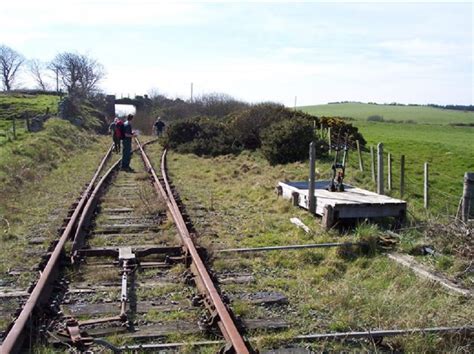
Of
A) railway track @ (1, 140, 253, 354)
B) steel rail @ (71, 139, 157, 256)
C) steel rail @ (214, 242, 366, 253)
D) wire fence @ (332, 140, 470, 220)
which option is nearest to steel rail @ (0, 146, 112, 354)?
railway track @ (1, 140, 253, 354)

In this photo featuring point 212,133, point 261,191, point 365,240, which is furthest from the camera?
point 212,133

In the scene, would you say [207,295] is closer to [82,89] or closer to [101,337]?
[101,337]

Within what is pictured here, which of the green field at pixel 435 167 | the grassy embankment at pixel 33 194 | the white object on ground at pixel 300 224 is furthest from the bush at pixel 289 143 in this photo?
the white object on ground at pixel 300 224

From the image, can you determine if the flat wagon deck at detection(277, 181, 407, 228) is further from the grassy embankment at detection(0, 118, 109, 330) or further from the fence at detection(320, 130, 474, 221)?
the grassy embankment at detection(0, 118, 109, 330)

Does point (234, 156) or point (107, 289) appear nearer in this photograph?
point (107, 289)

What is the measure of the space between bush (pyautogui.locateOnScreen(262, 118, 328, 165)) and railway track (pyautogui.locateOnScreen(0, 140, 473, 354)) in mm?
9741

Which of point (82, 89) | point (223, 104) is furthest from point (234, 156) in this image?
point (82, 89)

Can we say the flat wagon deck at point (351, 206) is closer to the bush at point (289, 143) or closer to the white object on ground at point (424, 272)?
the white object on ground at point (424, 272)

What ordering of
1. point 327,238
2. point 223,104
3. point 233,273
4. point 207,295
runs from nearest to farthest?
point 207,295 → point 233,273 → point 327,238 → point 223,104

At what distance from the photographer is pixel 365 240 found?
7.31 meters

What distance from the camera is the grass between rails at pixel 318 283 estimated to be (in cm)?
483

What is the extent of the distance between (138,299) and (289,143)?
12973 mm

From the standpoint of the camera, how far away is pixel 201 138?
24.4 meters

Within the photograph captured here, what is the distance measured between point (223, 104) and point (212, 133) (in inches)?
567
